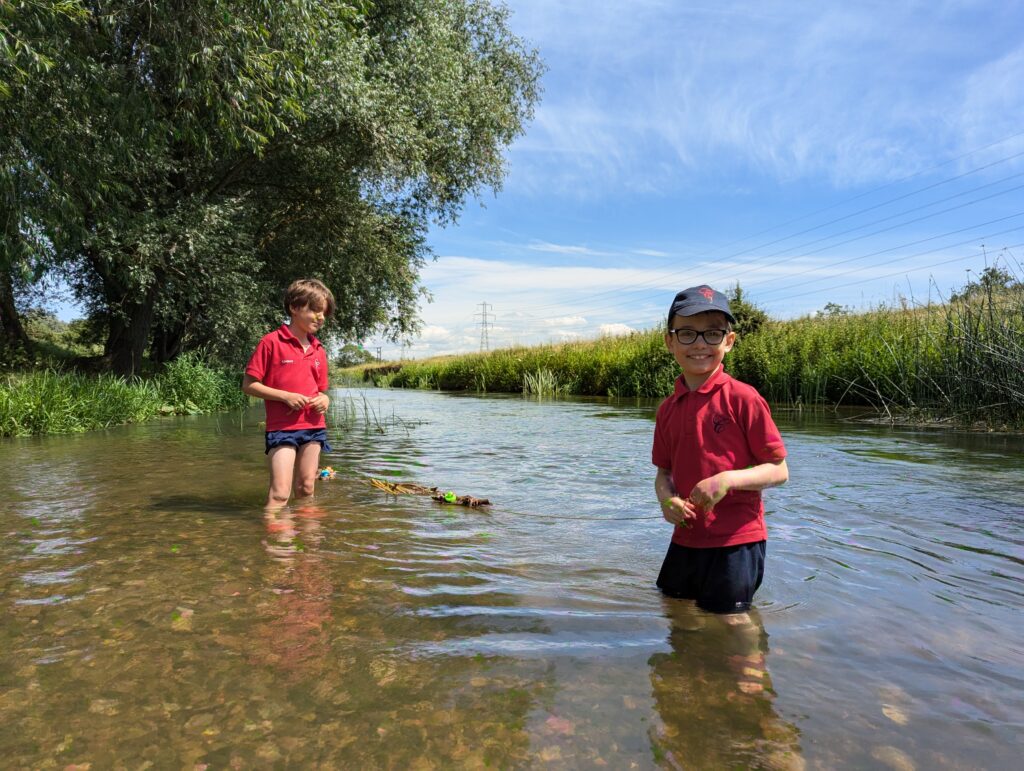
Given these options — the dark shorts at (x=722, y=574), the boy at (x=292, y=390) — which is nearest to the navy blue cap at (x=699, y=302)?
the dark shorts at (x=722, y=574)

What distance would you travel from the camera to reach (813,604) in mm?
3049

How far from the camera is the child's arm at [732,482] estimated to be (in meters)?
2.56

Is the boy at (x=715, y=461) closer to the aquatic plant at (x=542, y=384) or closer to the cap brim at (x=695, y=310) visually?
the cap brim at (x=695, y=310)

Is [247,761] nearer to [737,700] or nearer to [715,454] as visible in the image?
[737,700]

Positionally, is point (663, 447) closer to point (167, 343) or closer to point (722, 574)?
point (722, 574)

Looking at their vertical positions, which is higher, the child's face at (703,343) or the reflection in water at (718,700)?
the child's face at (703,343)

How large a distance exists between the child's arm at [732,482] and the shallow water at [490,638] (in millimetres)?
563

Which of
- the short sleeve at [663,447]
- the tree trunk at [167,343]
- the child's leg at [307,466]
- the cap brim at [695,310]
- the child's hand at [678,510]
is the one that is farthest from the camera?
the tree trunk at [167,343]

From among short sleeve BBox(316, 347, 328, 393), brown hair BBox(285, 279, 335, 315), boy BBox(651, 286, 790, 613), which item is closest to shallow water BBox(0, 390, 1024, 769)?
boy BBox(651, 286, 790, 613)

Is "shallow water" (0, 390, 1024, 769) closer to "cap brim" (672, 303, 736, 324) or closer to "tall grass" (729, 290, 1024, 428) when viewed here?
"cap brim" (672, 303, 736, 324)

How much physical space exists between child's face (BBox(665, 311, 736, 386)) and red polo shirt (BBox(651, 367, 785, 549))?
88 mm

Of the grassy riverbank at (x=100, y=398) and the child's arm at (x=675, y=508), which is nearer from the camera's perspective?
the child's arm at (x=675, y=508)

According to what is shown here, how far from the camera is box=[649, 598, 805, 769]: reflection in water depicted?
1852 millimetres

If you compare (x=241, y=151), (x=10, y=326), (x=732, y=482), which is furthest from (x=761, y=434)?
(x=10, y=326)
